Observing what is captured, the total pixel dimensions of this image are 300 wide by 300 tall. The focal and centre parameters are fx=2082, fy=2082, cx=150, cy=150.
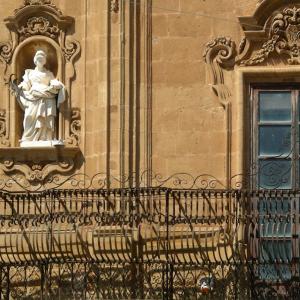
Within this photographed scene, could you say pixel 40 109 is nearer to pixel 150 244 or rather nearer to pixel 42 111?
pixel 42 111

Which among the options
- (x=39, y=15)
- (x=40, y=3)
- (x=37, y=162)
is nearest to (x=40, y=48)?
(x=39, y=15)

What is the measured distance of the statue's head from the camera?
22781 mm

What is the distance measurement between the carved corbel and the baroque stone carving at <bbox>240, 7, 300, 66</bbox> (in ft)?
0.55

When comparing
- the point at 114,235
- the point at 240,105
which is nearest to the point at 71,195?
the point at 114,235

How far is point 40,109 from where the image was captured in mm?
22688

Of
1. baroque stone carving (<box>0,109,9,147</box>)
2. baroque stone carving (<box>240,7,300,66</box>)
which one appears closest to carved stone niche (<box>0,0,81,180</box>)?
baroque stone carving (<box>0,109,9,147</box>)

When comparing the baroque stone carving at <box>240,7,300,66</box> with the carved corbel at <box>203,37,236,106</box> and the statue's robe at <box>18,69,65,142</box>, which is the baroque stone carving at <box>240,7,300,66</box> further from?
the statue's robe at <box>18,69,65,142</box>

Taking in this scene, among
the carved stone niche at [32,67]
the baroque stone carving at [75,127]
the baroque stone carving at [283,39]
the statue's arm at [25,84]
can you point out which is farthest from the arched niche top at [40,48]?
the baroque stone carving at [283,39]

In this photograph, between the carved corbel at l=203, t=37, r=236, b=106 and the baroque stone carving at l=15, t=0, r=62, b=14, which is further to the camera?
the baroque stone carving at l=15, t=0, r=62, b=14

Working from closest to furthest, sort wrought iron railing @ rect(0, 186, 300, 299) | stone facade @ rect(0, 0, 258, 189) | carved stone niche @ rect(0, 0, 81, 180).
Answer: wrought iron railing @ rect(0, 186, 300, 299) < stone facade @ rect(0, 0, 258, 189) < carved stone niche @ rect(0, 0, 81, 180)

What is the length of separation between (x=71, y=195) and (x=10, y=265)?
3.24ft

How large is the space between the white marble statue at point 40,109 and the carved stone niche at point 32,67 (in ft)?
0.26

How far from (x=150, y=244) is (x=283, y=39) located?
272 centimetres

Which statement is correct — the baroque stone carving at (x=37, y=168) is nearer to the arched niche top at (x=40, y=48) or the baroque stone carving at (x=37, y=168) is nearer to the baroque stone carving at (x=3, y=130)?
the baroque stone carving at (x=3, y=130)
